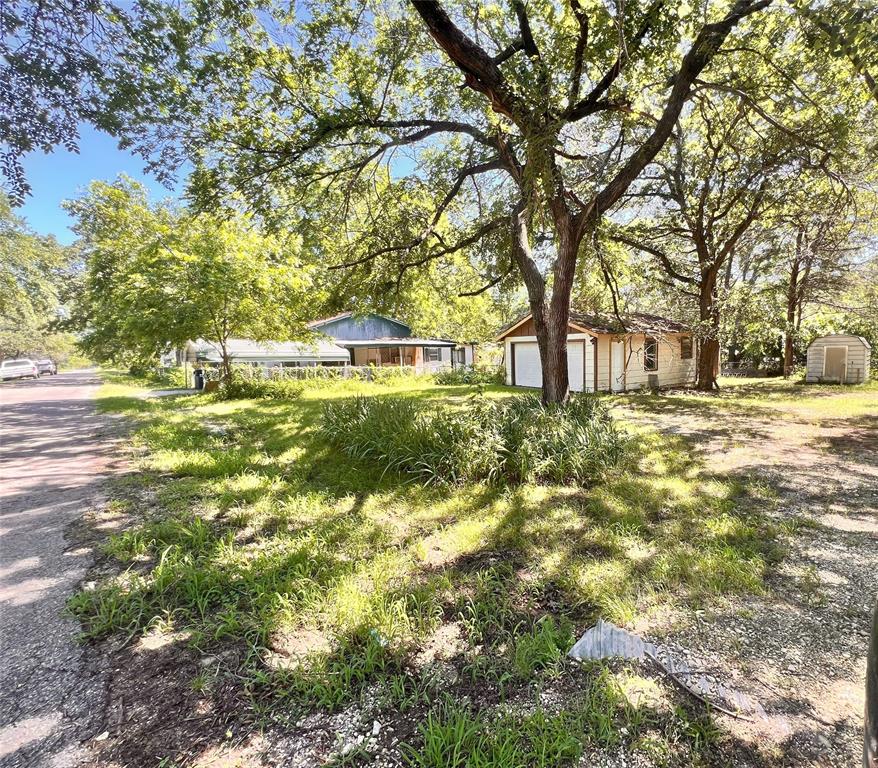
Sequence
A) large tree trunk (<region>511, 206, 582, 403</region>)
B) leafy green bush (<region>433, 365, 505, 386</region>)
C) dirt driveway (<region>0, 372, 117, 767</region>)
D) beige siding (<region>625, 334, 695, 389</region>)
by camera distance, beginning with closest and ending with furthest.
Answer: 1. dirt driveway (<region>0, 372, 117, 767</region>)
2. large tree trunk (<region>511, 206, 582, 403</region>)
3. beige siding (<region>625, 334, 695, 389</region>)
4. leafy green bush (<region>433, 365, 505, 386</region>)

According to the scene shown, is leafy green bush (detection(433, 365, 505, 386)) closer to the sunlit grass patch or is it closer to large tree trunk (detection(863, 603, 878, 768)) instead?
the sunlit grass patch

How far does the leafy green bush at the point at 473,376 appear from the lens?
19812 millimetres

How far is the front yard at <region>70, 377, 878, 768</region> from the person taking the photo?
1653 mm

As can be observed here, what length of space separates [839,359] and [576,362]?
1084cm

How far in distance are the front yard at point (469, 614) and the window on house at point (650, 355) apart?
12.2m

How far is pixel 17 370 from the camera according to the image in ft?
83.9

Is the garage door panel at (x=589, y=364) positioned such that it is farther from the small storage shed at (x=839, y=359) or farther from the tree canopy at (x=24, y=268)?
the tree canopy at (x=24, y=268)

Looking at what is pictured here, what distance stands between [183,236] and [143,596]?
11.6m

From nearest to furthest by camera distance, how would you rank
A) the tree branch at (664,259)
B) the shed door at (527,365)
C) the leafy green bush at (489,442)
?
the leafy green bush at (489,442), the tree branch at (664,259), the shed door at (527,365)

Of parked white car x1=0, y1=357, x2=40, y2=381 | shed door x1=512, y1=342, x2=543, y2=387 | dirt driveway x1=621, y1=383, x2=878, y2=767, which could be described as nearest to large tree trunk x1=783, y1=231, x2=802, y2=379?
shed door x1=512, y1=342, x2=543, y2=387

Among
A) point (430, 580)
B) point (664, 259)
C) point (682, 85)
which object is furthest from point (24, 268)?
point (664, 259)

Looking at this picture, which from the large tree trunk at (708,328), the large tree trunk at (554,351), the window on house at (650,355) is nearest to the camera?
the large tree trunk at (554,351)

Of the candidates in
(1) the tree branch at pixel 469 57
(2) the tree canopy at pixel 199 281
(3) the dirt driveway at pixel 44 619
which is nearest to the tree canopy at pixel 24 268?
(2) the tree canopy at pixel 199 281

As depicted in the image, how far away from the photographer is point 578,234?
6.23 metres
